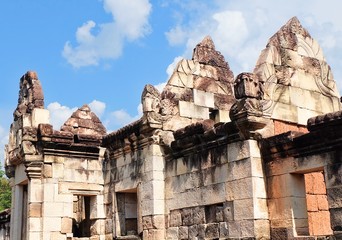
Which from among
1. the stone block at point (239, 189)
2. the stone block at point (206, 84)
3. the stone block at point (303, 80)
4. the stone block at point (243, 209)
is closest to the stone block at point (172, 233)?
the stone block at point (239, 189)

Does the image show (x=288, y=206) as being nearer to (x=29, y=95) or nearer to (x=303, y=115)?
(x=303, y=115)

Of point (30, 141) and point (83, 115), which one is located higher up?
point (83, 115)

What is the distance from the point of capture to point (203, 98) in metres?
12.4

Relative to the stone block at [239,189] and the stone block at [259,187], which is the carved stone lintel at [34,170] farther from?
the stone block at [259,187]

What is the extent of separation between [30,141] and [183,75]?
3914mm

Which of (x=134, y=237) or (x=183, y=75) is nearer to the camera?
(x=134, y=237)

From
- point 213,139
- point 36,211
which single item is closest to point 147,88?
point 213,139

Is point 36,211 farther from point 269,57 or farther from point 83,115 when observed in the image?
point 269,57

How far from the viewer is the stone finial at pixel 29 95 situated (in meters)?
12.5

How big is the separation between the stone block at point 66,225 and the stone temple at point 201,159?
0.08ft

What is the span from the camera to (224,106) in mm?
12812

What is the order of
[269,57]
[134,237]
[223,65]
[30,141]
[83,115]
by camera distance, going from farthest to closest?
[83,115] < [223,65] < [30,141] < [134,237] < [269,57]

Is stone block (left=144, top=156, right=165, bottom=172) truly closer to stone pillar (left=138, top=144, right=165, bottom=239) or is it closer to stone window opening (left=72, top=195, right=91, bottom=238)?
stone pillar (left=138, top=144, right=165, bottom=239)

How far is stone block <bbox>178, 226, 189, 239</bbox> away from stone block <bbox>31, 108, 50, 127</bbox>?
4.39 meters
